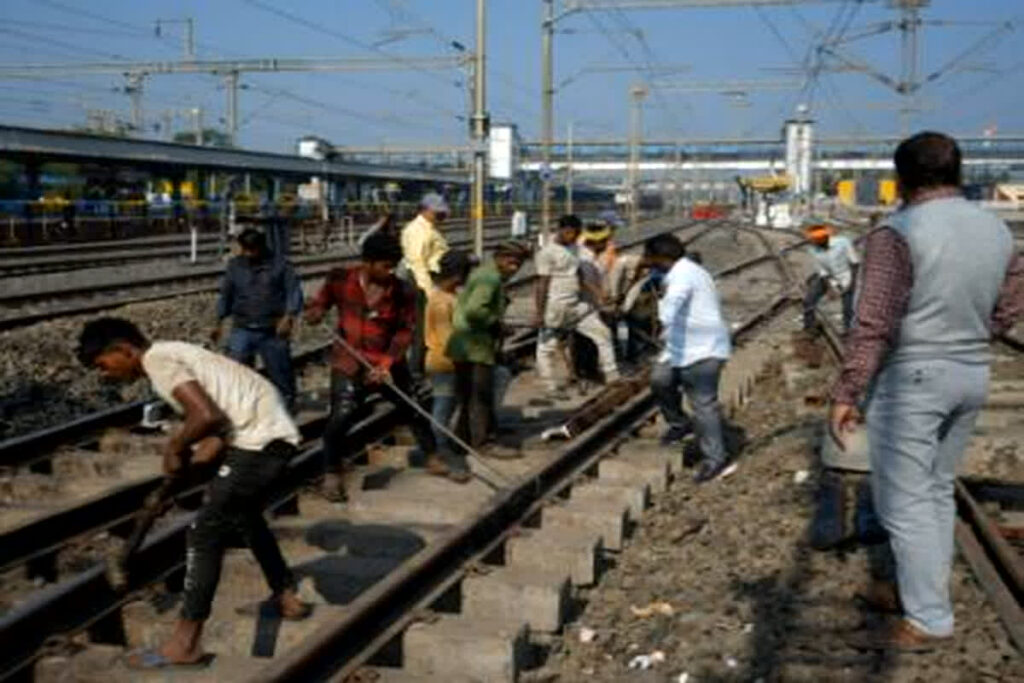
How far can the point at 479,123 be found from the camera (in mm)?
20359

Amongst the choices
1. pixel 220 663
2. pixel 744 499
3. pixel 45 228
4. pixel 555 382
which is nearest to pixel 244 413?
pixel 220 663

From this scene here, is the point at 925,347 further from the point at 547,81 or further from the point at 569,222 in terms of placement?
the point at 547,81

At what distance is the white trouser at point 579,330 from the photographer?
1262 centimetres

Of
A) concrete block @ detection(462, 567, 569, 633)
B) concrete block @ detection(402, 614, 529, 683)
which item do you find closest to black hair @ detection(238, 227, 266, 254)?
concrete block @ detection(462, 567, 569, 633)

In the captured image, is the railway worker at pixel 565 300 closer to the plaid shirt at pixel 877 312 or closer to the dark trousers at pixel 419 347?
the dark trousers at pixel 419 347

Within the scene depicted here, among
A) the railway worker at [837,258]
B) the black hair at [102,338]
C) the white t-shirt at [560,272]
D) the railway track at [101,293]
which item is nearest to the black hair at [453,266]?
the white t-shirt at [560,272]

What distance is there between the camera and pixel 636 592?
653 cm

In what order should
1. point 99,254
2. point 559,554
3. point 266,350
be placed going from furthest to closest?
point 99,254 → point 266,350 → point 559,554

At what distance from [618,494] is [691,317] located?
139cm

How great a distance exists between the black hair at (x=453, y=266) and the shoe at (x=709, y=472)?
2.13m

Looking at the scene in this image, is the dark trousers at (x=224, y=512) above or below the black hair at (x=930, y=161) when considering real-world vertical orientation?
below

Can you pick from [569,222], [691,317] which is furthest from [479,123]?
[691,317]

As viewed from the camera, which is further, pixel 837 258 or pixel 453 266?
pixel 837 258

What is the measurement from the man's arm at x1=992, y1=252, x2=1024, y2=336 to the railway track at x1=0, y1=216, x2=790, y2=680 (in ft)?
8.88
